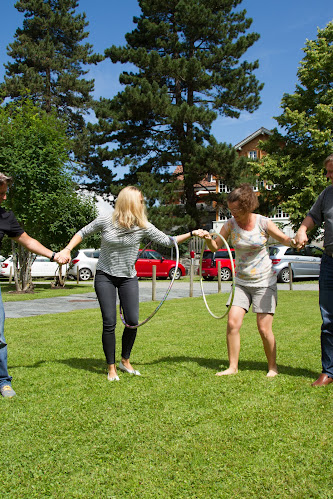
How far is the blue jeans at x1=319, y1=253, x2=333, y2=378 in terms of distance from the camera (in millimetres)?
5164

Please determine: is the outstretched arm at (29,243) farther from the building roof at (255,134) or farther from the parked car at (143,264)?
the building roof at (255,134)

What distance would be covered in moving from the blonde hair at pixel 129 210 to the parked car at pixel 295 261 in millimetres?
19422

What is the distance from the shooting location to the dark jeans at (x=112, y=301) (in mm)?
5492

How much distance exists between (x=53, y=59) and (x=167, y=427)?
140 feet

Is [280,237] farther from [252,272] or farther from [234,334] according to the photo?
[234,334]

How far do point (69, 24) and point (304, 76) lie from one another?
67.7 feet

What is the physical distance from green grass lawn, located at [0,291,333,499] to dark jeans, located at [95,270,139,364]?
38 centimetres

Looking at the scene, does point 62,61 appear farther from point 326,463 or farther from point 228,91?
point 326,463

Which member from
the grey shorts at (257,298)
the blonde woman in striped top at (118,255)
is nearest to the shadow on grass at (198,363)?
the blonde woman in striped top at (118,255)

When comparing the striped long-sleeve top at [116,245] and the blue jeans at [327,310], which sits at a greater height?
the striped long-sleeve top at [116,245]

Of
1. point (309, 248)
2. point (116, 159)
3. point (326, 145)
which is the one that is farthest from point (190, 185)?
point (309, 248)

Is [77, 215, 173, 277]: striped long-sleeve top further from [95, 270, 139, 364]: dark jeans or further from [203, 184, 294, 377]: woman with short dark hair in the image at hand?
[203, 184, 294, 377]: woman with short dark hair

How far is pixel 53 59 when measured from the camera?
1647 inches

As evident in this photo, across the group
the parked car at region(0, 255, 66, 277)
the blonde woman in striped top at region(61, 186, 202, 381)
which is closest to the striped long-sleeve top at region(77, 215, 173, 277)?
the blonde woman in striped top at region(61, 186, 202, 381)
